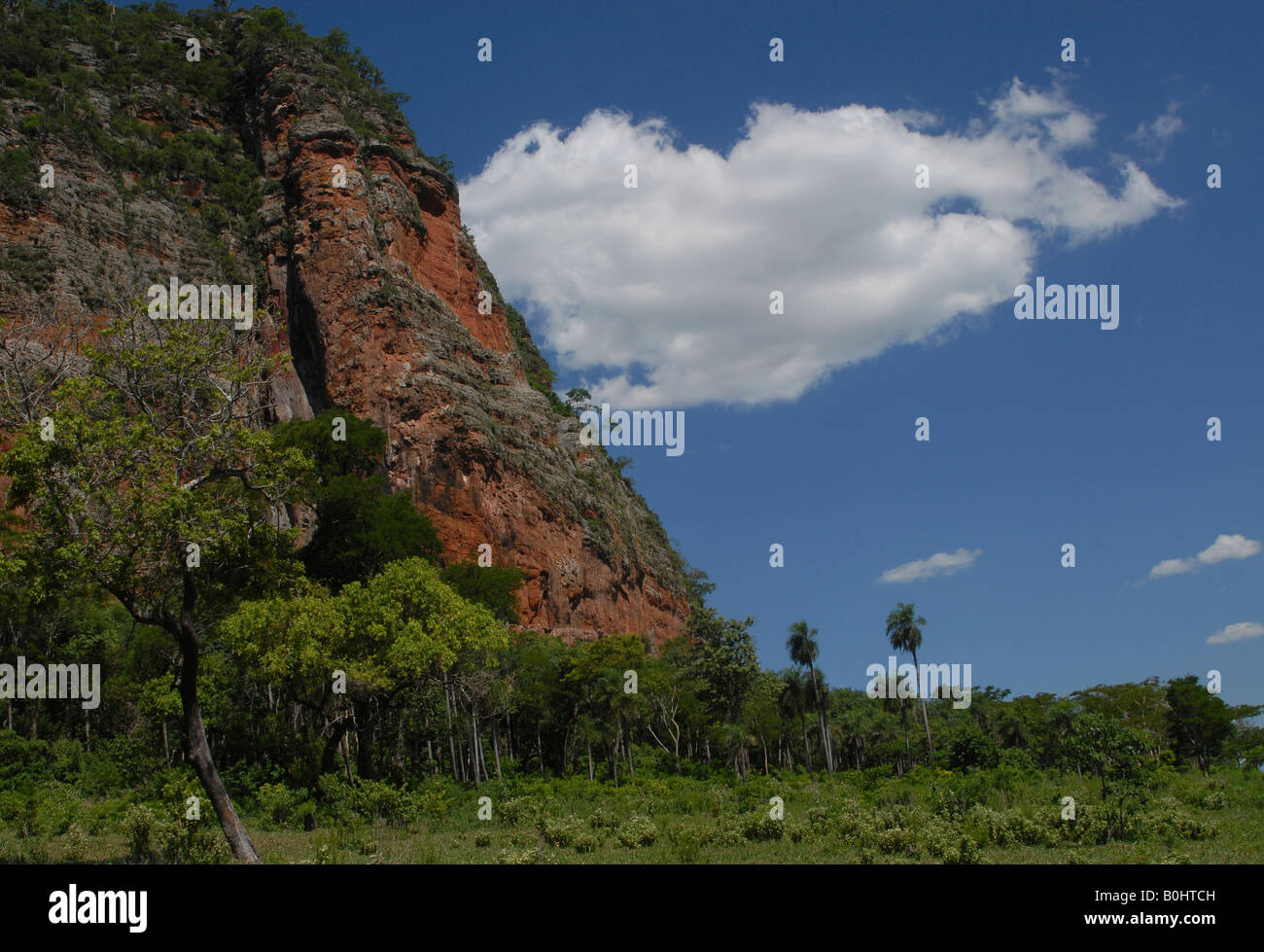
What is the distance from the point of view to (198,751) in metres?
13.8

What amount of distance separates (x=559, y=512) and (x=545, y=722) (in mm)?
22220

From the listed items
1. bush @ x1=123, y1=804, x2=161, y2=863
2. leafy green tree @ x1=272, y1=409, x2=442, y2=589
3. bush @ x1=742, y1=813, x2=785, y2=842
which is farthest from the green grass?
leafy green tree @ x1=272, y1=409, x2=442, y2=589

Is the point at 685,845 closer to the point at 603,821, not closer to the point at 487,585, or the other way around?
the point at 603,821

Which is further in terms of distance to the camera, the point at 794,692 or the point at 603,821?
the point at 794,692

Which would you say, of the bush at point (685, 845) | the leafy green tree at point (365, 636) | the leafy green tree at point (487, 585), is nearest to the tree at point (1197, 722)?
the leafy green tree at point (487, 585)

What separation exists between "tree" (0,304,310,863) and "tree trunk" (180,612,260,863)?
1.0 inches

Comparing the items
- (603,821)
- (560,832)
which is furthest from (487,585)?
(560,832)

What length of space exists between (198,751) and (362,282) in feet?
187

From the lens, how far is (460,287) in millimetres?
77875

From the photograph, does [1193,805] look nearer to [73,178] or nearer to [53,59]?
[73,178]

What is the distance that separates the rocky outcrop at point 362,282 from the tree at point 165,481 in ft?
137

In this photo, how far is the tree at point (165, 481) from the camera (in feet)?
43.3

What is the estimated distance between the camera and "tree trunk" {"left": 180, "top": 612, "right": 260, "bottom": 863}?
13602 mm
